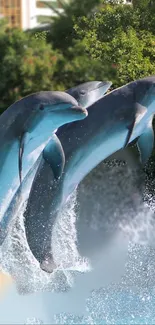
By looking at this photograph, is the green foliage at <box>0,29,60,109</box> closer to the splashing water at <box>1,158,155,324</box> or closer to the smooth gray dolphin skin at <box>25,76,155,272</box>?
the splashing water at <box>1,158,155,324</box>

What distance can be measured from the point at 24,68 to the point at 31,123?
573 inches

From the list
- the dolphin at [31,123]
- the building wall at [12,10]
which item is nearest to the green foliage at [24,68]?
the building wall at [12,10]

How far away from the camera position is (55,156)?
10.4 metres

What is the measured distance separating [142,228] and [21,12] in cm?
1884

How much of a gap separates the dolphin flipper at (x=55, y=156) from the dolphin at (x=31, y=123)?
0.63 ft

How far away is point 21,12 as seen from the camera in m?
37.8

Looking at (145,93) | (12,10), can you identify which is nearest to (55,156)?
(145,93)

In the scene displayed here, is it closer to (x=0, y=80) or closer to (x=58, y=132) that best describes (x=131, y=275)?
(x=58, y=132)

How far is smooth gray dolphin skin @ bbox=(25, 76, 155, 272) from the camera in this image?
1092 cm

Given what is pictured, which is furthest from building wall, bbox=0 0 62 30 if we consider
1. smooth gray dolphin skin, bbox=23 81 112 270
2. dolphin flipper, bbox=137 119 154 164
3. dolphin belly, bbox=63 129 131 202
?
dolphin belly, bbox=63 129 131 202

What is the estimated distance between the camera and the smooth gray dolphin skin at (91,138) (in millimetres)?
10922

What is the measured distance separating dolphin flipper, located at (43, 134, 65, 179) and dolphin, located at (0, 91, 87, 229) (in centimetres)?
19

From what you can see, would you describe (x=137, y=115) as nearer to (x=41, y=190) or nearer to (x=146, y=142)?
(x=146, y=142)

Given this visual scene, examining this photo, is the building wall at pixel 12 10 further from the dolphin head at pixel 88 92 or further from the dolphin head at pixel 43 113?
the dolphin head at pixel 43 113
